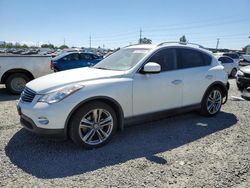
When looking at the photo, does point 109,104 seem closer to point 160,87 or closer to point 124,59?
point 160,87

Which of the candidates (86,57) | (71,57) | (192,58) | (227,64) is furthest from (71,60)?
(227,64)

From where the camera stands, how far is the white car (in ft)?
13.0

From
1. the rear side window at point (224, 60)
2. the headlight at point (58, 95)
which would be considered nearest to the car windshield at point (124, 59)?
the headlight at point (58, 95)

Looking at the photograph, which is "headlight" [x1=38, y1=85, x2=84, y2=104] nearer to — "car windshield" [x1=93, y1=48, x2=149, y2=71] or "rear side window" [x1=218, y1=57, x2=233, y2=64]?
"car windshield" [x1=93, y1=48, x2=149, y2=71]

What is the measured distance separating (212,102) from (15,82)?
6.35 meters

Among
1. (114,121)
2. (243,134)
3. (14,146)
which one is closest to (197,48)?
(243,134)

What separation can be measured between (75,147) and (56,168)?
2.34 feet

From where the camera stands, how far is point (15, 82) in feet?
28.8

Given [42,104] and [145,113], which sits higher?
[42,104]

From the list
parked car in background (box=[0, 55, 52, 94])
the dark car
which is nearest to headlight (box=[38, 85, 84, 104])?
parked car in background (box=[0, 55, 52, 94])

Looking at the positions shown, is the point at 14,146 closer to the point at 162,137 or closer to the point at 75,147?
the point at 75,147

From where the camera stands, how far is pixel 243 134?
16.9 ft

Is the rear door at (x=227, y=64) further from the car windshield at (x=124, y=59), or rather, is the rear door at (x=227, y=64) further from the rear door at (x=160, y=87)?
the car windshield at (x=124, y=59)

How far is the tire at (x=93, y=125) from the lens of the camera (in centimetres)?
405
